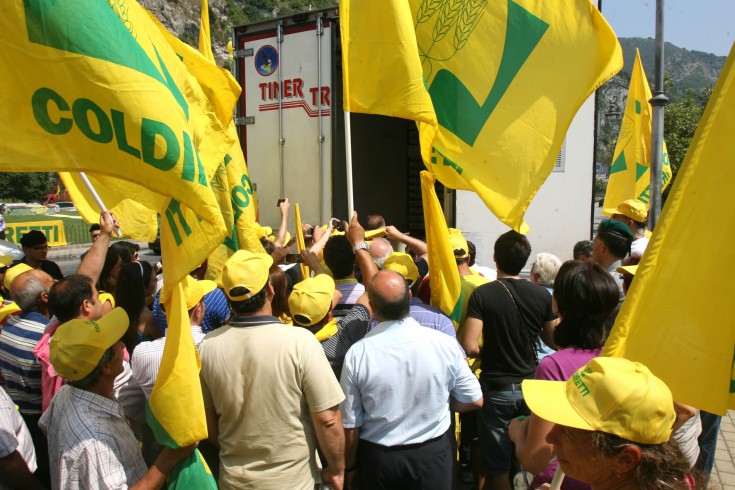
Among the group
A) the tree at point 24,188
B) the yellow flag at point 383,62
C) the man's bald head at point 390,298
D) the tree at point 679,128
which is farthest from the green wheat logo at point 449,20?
the tree at point 24,188

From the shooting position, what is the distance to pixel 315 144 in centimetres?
720

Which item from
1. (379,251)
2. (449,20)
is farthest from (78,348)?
(449,20)

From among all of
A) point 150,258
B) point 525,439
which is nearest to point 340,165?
point 525,439

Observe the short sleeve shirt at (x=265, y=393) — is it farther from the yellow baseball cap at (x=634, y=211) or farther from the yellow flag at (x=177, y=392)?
the yellow baseball cap at (x=634, y=211)

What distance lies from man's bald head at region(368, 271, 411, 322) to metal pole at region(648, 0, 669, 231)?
4711mm

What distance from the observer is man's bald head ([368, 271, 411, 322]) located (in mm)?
2752

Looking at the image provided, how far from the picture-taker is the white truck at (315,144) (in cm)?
709

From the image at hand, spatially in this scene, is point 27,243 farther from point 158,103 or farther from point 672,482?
point 672,482

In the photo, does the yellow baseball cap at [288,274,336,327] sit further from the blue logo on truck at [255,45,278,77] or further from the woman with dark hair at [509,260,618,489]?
the blue logo on truck at [255,45,278,77]

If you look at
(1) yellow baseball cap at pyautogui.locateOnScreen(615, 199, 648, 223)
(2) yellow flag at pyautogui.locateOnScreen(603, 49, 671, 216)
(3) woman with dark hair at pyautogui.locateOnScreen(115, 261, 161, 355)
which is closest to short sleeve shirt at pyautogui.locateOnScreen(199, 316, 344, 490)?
(3) woman with dark hair at pyautogui.locateOnScreen(115, 261, 161, 355)

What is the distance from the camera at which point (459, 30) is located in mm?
3502

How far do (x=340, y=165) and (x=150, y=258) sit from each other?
13.0 meters

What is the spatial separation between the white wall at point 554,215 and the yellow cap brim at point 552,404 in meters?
5.54

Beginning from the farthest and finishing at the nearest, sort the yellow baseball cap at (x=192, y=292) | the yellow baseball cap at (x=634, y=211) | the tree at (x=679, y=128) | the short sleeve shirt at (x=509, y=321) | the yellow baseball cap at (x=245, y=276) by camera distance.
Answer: the tree at (x=679, y=128) < the yellow baseball cap at (x=634, y=211) < the short sleeve shirt at (x=509, y=321) < the yellow baseball cap at (x=192, y=292) < the yellow baseball cap at (x=245, y=276)
